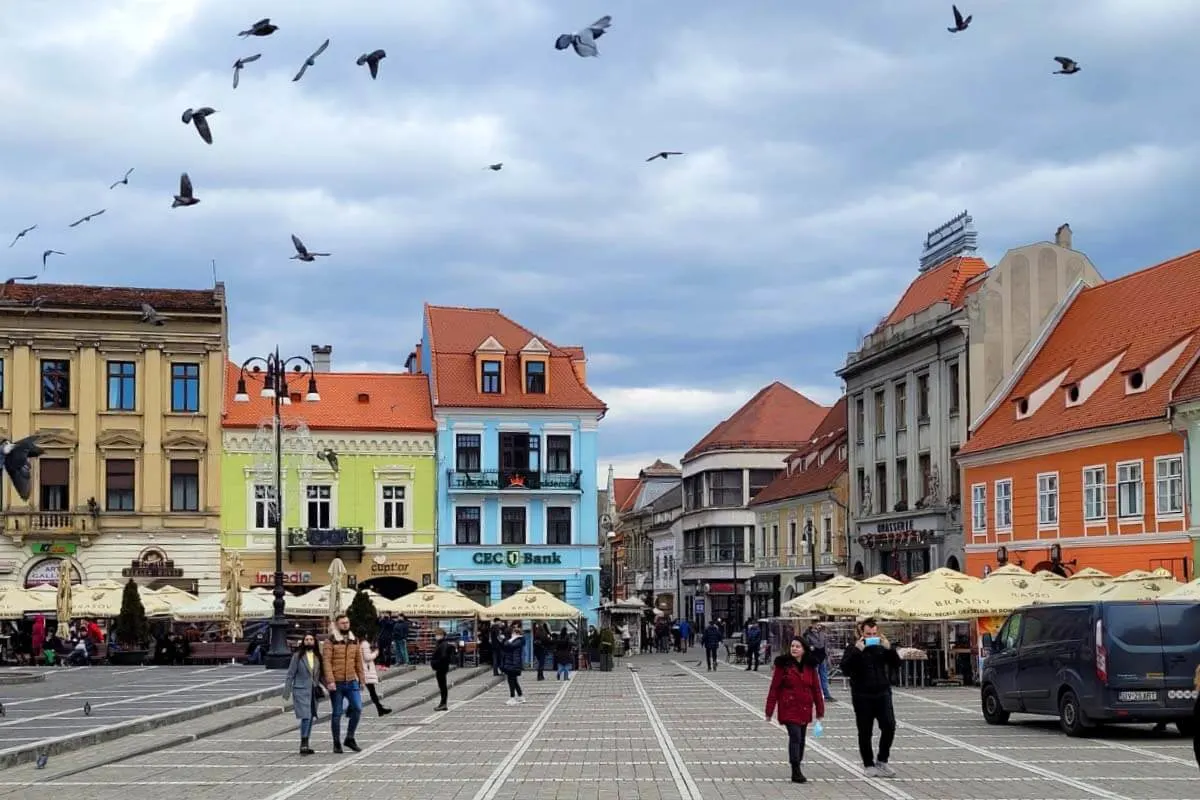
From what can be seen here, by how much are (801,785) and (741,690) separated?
21.4 meters

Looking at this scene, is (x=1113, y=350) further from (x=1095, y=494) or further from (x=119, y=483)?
(x=119, y=483)

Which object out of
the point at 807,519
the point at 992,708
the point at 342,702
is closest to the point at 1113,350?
the point at 992,708

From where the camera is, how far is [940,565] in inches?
2126

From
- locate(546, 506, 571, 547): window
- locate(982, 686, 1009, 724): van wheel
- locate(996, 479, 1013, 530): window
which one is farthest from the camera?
locate(546, 506, 571, 547): window

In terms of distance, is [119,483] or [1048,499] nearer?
[1048,499]

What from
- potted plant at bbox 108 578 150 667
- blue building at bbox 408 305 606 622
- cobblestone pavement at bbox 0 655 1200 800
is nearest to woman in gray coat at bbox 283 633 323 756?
cobblestone pavement at bbox 0 655 1200 800

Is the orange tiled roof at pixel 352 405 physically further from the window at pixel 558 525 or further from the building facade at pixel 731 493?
the building facade at pixel 731 493

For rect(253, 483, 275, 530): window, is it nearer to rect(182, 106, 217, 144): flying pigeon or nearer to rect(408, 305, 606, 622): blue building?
rect(408, 305, 606, 622): blue building

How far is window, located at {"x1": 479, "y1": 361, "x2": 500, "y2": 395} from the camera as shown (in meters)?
67.1

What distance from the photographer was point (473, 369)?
222 ft

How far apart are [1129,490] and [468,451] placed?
30188 millimetres

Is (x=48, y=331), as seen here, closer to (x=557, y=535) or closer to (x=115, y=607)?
(x=115, y=607)

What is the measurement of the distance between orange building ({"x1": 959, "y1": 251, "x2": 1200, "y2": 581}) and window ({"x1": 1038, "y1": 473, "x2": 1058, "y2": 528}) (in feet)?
0.13

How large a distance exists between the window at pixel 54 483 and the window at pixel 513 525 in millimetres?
16125
